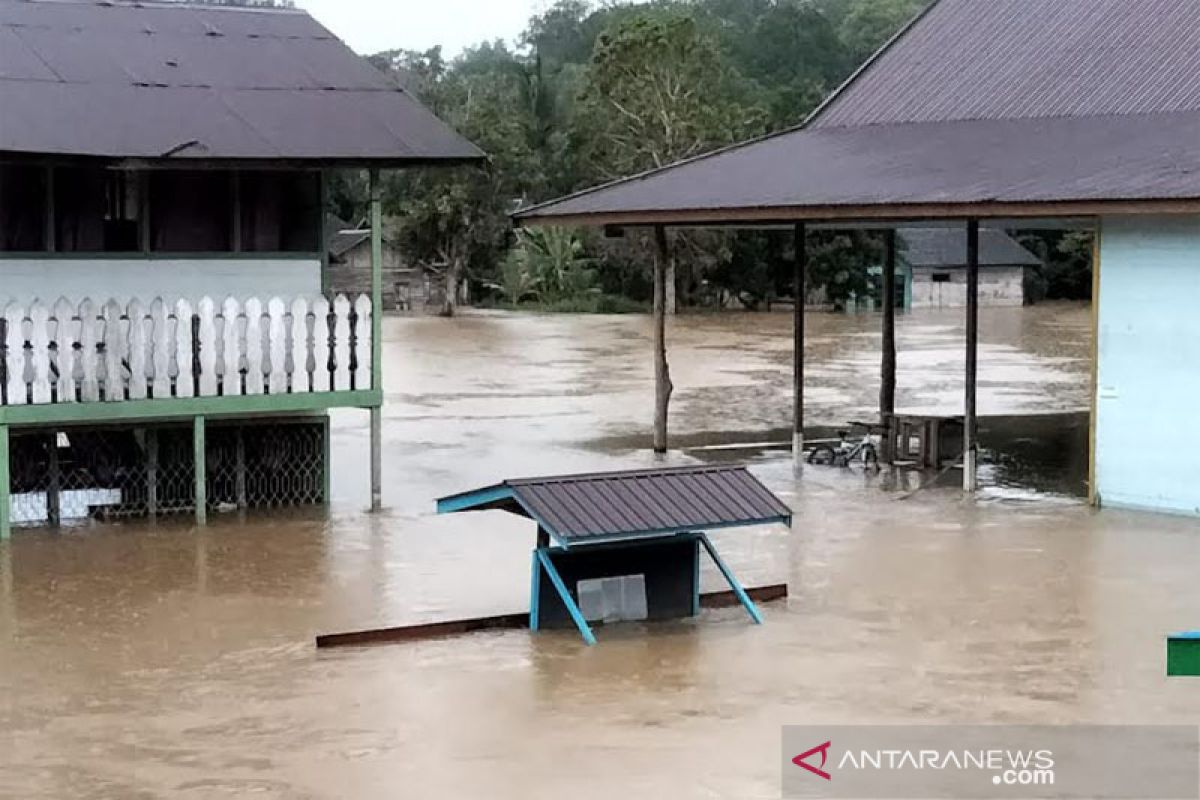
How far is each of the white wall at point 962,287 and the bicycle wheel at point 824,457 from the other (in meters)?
43.5

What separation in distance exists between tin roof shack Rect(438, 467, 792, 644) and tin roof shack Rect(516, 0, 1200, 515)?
5545 millimetres

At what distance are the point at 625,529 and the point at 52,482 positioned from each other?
699 centimetres

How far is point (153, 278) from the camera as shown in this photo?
52.2ft

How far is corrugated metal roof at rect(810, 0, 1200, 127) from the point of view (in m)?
19.5

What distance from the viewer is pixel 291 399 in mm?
15820

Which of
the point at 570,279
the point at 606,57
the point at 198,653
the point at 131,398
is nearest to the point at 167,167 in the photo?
the point at 131,398

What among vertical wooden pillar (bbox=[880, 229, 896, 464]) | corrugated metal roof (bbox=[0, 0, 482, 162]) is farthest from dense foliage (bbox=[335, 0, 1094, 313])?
corrugated metal roof (bbox=[0, 0, 482, 162])

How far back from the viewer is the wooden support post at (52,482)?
15.7m

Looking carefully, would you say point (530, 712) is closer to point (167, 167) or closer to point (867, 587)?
point (867, 587)

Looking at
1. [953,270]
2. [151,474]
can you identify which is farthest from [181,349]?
[953,270]

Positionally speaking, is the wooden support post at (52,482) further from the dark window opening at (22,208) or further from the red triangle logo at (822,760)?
the red triangle logo at (822,760)

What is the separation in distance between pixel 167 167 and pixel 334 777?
8130 millimetres

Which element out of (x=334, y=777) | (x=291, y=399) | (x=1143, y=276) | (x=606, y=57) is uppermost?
(x=606, y=57)
